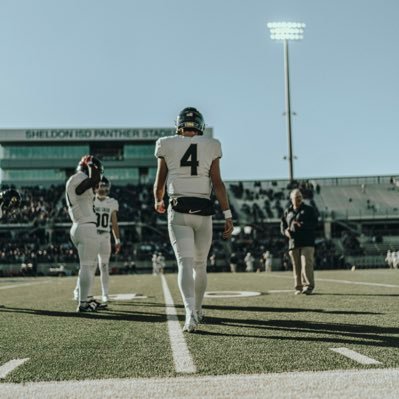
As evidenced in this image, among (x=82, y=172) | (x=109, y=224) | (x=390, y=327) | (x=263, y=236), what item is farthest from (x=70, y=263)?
(x=390, y=327)

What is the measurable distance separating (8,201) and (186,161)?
15.3 ft

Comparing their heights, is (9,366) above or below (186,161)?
below

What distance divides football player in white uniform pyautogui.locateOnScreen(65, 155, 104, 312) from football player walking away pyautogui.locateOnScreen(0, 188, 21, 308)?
2.38m

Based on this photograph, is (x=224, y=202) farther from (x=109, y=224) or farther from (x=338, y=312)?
(x=109, y=224)

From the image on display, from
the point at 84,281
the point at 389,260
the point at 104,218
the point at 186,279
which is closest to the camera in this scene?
the point at 186,279

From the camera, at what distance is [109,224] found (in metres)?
8.72

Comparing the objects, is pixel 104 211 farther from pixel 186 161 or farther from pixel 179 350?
pixel 179 350

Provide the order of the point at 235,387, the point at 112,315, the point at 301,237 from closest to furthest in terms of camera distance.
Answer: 1. the point at 235,387
2. the point at 112,315
3. the point at 301,237

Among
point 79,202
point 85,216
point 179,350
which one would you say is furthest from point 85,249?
point 179,350

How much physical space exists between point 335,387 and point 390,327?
2.36 metres

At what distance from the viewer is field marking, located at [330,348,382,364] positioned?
10.3 ft

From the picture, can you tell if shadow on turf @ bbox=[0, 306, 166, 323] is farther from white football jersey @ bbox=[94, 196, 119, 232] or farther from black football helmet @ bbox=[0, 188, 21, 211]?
black football helmet @ bbox=[0, 188, 21, 211]

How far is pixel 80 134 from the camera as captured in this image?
6281 centimetres

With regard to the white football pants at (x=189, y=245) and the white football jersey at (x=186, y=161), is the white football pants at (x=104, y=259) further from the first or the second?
the white football jersey at (x=186, y=161)
